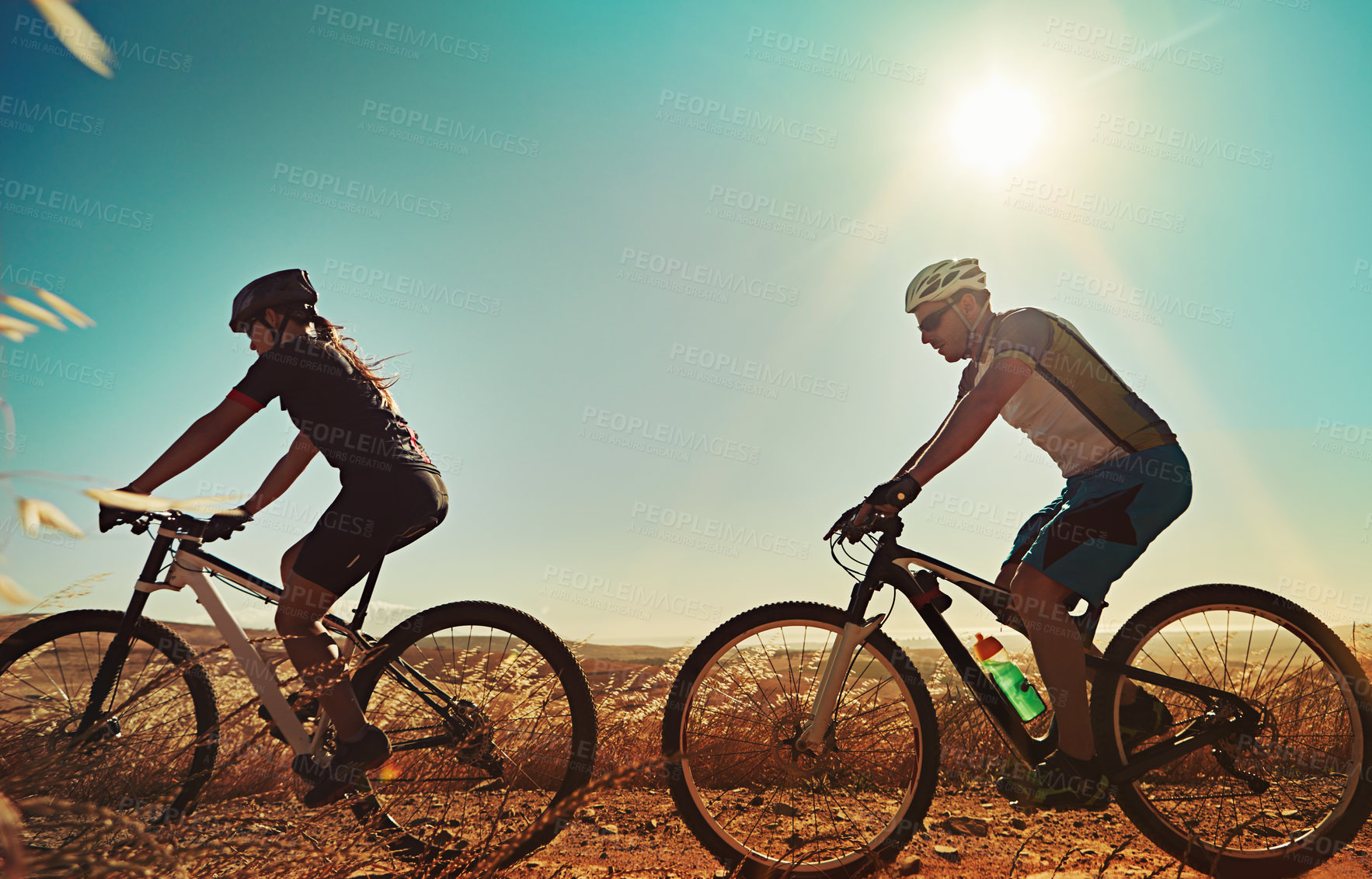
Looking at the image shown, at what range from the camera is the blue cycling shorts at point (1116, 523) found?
3.15m

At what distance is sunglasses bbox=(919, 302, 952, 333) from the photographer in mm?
3670

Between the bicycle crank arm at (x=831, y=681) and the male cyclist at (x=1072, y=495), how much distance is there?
50 centimetres

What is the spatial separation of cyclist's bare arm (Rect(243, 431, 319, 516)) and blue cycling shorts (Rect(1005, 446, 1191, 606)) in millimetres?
3672

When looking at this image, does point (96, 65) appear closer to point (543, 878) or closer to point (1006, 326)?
point (543, 878)

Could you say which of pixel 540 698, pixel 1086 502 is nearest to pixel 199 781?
pixel 540 698

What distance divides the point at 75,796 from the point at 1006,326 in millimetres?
4859

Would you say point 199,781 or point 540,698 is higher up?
point 540,698

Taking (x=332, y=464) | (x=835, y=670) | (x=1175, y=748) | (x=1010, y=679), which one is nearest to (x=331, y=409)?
(x=332, y=464)

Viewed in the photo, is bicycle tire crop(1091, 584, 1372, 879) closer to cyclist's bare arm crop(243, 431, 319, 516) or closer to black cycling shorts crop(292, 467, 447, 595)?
black cycling shorts crop(292, 467, 447, 595)

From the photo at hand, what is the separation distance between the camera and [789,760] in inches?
125

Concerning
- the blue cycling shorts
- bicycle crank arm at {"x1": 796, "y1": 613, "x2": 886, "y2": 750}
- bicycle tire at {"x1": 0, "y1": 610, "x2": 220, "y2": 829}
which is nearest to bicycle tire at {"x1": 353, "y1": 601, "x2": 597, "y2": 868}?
bicycle tire at {"x1": 0, "y1": 610, "x2": 220, "y2": 829}

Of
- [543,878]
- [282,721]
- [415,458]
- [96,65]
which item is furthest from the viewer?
[415,458]

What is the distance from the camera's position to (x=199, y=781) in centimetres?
334

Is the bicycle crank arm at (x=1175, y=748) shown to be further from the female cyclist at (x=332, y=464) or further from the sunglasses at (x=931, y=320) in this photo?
the female cyclist at (x=332, y=464)
